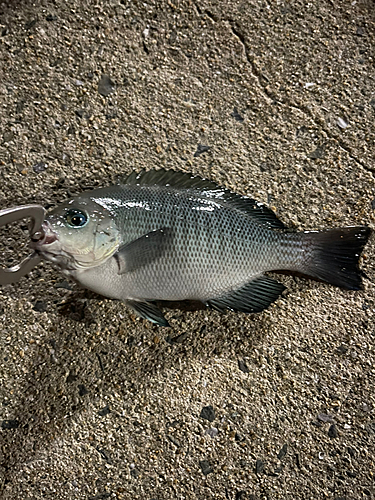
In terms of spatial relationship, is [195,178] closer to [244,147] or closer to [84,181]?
[244,147]

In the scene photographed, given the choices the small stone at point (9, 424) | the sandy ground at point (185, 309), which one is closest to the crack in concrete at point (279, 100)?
the sandy ground at point (185, 309)

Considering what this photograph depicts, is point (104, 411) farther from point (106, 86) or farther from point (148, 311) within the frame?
point (106, 86)

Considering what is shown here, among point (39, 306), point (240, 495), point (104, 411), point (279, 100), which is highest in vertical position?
point (279, 100)

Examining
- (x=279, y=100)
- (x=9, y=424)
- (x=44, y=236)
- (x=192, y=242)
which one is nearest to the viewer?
(x=44, y=236)

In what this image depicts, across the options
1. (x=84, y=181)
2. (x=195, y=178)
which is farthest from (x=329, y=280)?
(x=84, y=181)

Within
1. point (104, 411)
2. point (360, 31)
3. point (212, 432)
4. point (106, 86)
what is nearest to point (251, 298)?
point (212, 432)
